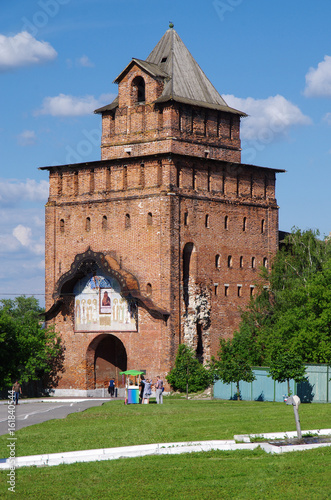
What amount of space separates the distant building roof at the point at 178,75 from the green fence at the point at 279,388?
16.3m

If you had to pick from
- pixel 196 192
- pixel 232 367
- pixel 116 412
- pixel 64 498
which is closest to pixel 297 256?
pixel 196 192

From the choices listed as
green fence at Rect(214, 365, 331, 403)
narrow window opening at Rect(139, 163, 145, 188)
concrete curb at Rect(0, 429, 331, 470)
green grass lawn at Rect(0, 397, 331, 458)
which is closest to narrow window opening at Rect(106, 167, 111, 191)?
narrow window opening at Rect(139, 163, 145, 188)

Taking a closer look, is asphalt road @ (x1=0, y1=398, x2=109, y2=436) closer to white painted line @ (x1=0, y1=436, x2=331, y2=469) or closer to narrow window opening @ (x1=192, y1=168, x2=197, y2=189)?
white painted line @ (x1=0, y1=436, x2=331, y2=469)

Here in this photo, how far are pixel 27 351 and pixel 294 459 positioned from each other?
32326mm

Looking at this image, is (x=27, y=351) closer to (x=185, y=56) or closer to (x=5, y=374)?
(x=5, y=374)

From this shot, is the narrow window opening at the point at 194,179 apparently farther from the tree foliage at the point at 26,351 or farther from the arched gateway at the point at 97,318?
the tree foliage at the point at 26,351

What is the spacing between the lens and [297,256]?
51594 millimetres

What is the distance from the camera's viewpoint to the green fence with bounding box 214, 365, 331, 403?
37.8 meters

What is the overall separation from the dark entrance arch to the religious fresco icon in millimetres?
1023

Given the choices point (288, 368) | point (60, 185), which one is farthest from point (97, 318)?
point (288, 368)

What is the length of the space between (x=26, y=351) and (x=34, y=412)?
1444cm

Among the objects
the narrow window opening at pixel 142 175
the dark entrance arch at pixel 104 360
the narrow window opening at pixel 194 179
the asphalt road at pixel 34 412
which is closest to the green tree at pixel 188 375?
the asphalt road at pixel 34 412

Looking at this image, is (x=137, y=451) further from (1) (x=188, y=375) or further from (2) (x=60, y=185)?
(2) (x=60, y=185)

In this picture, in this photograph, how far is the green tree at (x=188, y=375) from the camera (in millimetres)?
44375
